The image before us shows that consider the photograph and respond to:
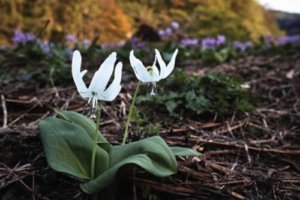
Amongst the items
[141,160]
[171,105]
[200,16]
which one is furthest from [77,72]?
[200,16]

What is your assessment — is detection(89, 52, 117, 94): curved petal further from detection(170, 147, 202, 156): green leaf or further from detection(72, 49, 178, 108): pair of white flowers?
detection(170, 147, 202, 156): green leaf

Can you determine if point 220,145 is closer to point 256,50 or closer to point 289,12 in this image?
point 256,50

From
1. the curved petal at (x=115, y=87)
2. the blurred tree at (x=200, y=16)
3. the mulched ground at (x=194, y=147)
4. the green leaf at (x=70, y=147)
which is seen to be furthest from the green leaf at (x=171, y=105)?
the blurred tree at (x=200, y=16)

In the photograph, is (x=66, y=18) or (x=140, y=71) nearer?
(x=140, y=71)

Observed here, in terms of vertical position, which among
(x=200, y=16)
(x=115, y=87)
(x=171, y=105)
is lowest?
(x=200, y=16)

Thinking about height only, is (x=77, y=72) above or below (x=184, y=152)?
above

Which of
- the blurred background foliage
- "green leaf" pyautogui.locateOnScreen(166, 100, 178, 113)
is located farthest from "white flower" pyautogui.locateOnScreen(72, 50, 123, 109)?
the blurred background foliage

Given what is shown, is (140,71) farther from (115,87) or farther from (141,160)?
(141,160)
